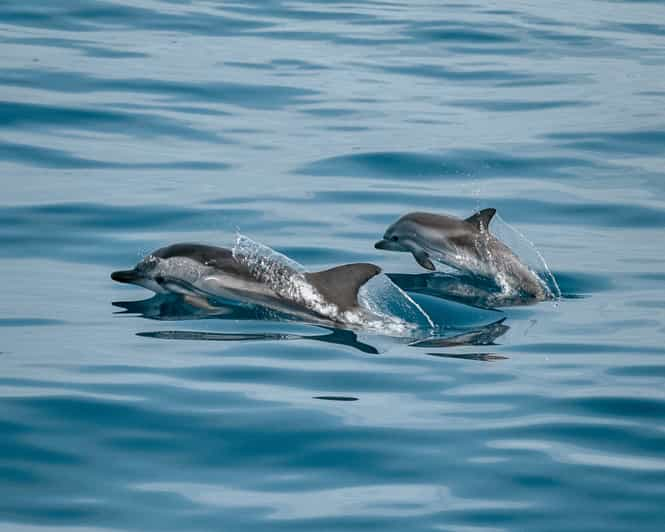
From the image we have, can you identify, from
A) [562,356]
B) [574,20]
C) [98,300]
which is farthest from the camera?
[574,20]

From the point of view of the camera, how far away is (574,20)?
88.4 feet

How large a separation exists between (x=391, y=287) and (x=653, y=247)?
2687 mm

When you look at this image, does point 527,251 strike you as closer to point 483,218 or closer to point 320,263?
point 483,218

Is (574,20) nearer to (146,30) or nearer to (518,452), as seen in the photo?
(146,30)

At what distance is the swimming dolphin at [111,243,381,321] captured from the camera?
10695 mm

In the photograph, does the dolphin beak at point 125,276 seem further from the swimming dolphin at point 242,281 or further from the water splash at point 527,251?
the water splash at point 527,251

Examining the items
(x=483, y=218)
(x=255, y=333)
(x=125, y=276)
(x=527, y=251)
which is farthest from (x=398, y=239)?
(x=255, y=333)

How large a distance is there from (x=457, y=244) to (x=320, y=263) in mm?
1234

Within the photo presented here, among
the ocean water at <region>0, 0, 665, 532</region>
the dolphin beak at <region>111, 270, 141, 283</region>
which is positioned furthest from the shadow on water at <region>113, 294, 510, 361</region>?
the dolphin beak at <region>111, 270, 141, 283</region>

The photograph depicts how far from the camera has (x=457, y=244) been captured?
12.9 m

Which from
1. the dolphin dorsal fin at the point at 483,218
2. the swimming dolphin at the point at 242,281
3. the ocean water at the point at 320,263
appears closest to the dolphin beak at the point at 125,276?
the swimming dolphin at the point at 242,281

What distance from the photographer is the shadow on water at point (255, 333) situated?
10.1 meters

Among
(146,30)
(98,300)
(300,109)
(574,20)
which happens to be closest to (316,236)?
(98,300)

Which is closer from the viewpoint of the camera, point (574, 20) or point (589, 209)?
point (589, 209)
